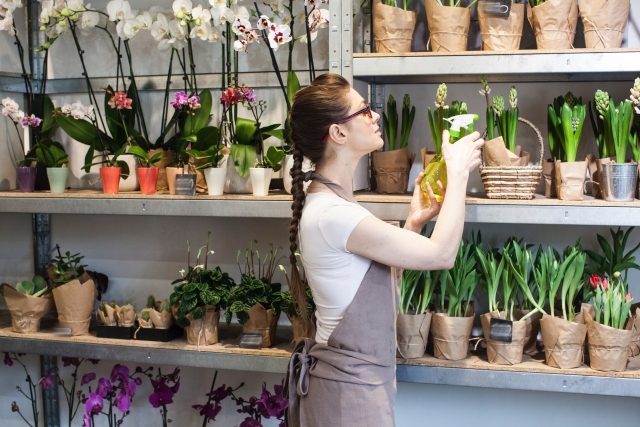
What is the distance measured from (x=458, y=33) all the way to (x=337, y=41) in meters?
0.36

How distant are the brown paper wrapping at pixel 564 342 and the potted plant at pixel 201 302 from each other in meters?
1.01

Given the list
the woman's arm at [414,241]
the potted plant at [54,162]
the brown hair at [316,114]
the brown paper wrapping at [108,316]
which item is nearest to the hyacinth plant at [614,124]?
the woman's arm at [414,241]

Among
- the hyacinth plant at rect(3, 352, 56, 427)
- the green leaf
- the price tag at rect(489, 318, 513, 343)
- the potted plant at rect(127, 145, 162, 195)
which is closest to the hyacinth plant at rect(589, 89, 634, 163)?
the price tag at rect(489, 318, 513, 343)

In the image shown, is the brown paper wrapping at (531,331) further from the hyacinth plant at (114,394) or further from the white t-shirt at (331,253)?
the hyacinth plant at (114,394)

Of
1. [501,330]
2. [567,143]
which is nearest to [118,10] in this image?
[567,143]

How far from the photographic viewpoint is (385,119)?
2764 mm

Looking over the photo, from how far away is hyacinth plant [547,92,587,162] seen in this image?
2.43 metres

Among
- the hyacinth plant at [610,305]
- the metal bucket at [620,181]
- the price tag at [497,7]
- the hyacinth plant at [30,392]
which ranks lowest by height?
the hyacinth plant at [30,392]

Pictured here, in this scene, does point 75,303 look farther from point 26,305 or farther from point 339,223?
point 339,223

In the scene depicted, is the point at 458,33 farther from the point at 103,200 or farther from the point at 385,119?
the point at 103,200

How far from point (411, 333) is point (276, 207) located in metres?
0.56

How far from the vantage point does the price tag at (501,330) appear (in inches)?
94.4

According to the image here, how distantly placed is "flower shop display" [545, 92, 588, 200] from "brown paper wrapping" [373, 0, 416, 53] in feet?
1.58

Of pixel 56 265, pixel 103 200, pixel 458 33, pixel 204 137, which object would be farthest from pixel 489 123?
pixel 56 265
